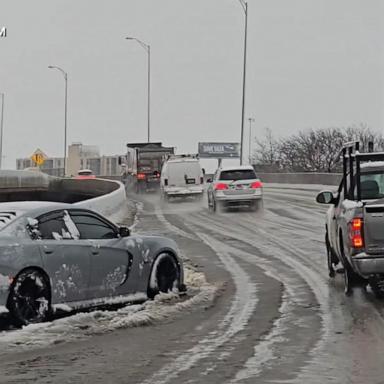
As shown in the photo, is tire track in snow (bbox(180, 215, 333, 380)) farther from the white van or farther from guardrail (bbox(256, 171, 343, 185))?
guardrail (bbox(256, 171, 343, 185))

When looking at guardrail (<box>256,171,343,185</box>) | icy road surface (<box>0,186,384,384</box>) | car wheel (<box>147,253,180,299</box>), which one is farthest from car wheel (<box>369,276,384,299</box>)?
guardrail (<box>256,171,343,185</box>)

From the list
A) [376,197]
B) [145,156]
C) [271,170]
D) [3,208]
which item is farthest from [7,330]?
[271,170]

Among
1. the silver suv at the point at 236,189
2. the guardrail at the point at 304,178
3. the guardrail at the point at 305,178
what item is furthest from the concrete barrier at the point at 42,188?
the silver suv at the point at 236,189

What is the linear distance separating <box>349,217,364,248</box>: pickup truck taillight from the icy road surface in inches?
31.5

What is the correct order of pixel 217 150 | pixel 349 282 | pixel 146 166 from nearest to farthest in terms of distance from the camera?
pixel 349 282 < pixel 146 166 < pixel 217 150

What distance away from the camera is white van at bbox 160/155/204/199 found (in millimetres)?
39562

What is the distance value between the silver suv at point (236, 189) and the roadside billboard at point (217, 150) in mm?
89178

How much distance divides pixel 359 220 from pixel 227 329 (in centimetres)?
245

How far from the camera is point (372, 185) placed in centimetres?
1177

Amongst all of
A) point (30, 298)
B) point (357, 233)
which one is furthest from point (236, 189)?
point (30, 298)

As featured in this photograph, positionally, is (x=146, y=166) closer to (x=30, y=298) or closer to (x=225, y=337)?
(x=30, y=298)

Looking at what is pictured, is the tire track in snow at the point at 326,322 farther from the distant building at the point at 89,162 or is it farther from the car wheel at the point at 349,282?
the distant building at the point at 89,162

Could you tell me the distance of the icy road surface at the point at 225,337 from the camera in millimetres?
7328

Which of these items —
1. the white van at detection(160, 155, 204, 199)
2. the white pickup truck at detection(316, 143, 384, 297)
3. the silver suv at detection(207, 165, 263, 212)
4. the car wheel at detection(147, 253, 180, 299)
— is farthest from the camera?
the white van at detection(160, 155, 204, 199)
